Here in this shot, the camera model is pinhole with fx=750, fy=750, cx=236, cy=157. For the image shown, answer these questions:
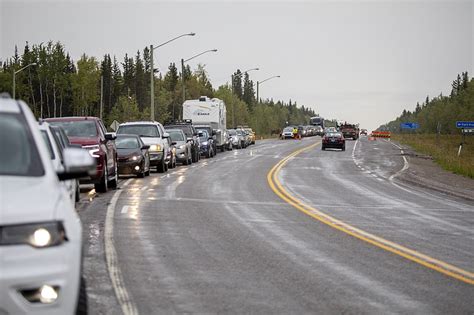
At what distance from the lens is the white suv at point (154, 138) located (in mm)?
29094

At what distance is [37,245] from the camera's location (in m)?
4.63

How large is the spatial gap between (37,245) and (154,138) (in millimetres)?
24750

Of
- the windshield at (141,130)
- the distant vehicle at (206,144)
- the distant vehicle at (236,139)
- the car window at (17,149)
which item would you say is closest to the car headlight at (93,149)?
the windshield at (141,130)

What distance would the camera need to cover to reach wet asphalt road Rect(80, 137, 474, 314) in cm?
729

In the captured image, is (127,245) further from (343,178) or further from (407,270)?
(343,178)

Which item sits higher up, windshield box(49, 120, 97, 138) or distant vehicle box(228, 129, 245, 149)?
windshield box(49, 120, 97, 138)

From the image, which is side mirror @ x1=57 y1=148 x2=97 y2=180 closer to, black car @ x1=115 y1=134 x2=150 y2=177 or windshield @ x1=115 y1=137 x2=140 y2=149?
black car @ x1=115 y1=134 x2=150 y2=177

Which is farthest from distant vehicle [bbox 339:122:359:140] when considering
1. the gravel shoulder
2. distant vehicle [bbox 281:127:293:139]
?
the gravel shoulder

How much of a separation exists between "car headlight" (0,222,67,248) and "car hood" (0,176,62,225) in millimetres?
38

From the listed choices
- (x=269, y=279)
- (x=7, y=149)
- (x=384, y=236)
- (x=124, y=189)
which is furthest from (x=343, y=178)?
(x=7, y=149)

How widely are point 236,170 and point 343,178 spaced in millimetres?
5354

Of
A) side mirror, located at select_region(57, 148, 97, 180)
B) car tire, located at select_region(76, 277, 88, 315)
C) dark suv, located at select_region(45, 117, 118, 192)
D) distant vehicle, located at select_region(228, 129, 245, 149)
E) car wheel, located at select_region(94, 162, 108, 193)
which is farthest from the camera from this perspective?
distant vehicle, located at select_region(228, 129, 245, 149)

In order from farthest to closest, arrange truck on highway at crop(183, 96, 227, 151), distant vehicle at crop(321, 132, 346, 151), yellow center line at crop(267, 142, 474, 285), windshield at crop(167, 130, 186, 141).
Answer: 1. distant vehicle at crop(321, 132, 346, 151)
2. truck on highway at crop(183, 96, 227, 151)
3. windshield at crop(167, 130, 186, 141)
4. yellow center line at crop(267, 142, 474, 285)

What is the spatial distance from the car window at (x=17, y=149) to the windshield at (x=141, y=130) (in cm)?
2368
